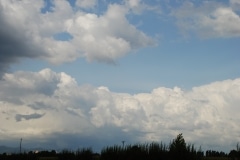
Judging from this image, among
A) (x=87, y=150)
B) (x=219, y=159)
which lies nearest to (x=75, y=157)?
(x=87, y=150)

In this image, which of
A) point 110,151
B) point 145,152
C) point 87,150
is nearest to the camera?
point 145,152

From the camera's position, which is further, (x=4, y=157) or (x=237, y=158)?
(x=4, y=157)

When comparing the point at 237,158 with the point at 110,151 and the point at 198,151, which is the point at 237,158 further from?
the point at 110,151

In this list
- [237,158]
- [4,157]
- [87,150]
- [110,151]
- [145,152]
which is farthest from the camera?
[4,157]

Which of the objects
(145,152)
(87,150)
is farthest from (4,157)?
(145,152)

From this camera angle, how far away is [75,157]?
160 ft

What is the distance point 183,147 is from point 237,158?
5.10 m

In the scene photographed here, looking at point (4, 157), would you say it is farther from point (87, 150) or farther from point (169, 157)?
point (169, 157)

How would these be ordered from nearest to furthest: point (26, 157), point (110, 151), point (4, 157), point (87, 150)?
point (110, 151) → point (87, 150) → point (26, 157) → point (4, 157)

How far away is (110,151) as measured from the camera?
150 ft

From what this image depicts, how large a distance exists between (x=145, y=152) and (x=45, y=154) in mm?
23065

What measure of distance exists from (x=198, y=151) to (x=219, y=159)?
2233 millimetres

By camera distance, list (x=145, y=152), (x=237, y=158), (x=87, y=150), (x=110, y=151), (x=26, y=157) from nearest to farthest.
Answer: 1. (x=237, y=158)
2. (x=145, y=152)
3. (x=110, y=151)
4. (x=87, y=150)
5. (x=26, y=157)

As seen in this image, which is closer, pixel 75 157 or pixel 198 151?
pixel 198 151
